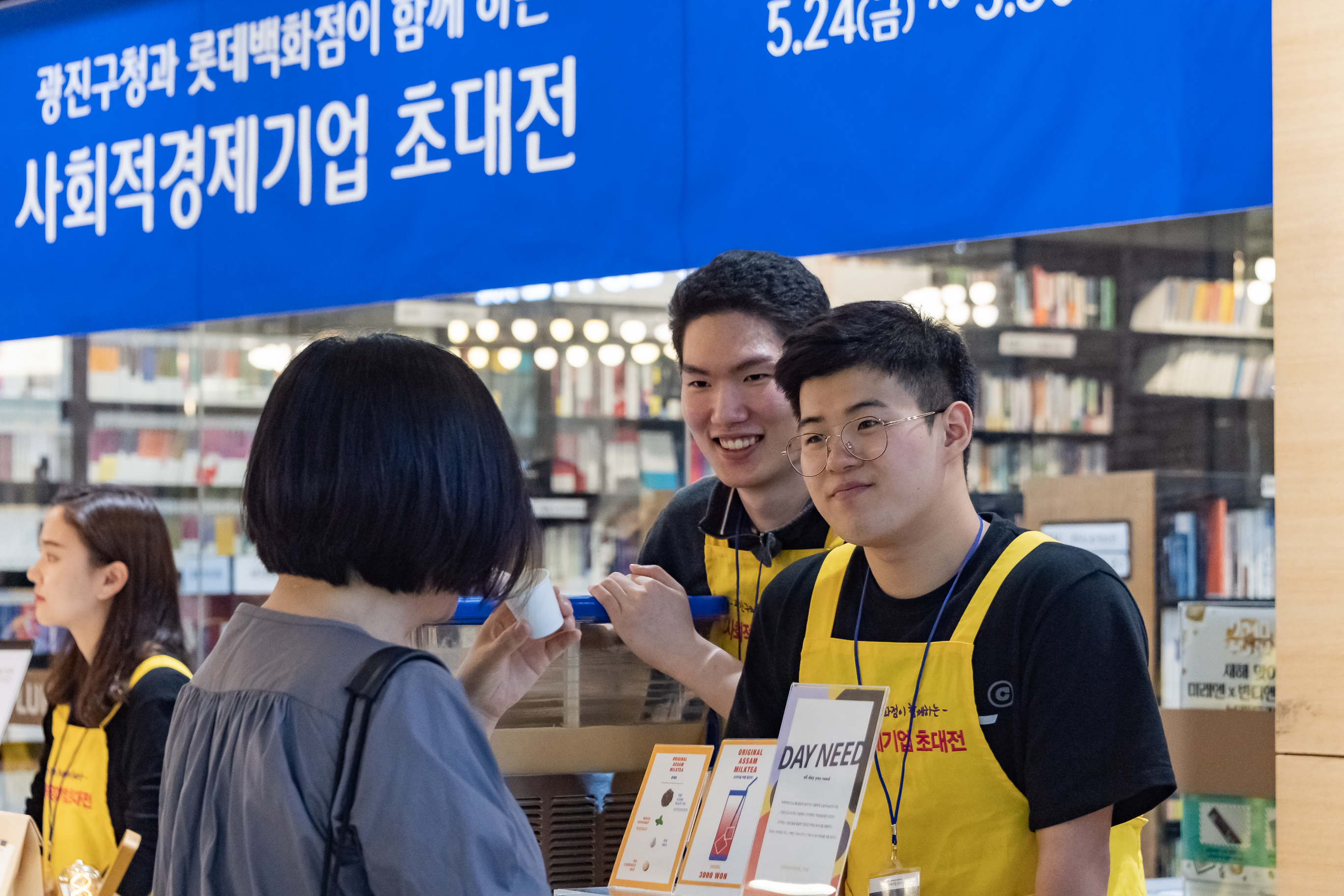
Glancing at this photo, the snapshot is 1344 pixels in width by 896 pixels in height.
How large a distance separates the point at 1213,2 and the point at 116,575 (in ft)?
7.66

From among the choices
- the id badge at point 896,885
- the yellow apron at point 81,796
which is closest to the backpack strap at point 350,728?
the id badge at point 896,885

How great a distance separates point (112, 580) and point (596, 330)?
305 cm

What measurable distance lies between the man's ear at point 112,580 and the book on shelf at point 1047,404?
11.0 feet

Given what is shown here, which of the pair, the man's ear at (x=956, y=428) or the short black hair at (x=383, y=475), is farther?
the man's ear at (x=956, y=428)

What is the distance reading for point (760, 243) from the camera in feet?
8.08

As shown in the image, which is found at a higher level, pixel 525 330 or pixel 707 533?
pixel 525 330

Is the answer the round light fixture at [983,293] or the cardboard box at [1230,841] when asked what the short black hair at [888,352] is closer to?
the cardboard box at [1230,841]

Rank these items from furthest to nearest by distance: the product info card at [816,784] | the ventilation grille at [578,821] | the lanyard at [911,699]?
the ventilation grille at [578,821]
the lanyard at [911,699]
the product info card at [816,784]

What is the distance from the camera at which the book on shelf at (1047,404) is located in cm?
521

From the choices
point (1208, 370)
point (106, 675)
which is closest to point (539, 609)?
point (106, 675)

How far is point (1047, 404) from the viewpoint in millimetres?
5281

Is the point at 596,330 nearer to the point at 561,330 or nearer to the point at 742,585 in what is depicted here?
the point at 561,330

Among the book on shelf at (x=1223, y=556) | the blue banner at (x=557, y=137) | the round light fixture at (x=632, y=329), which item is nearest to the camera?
the blue banner at (x=557, y=137)

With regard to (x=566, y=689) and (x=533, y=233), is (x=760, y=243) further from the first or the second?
(x=566, y=689)
